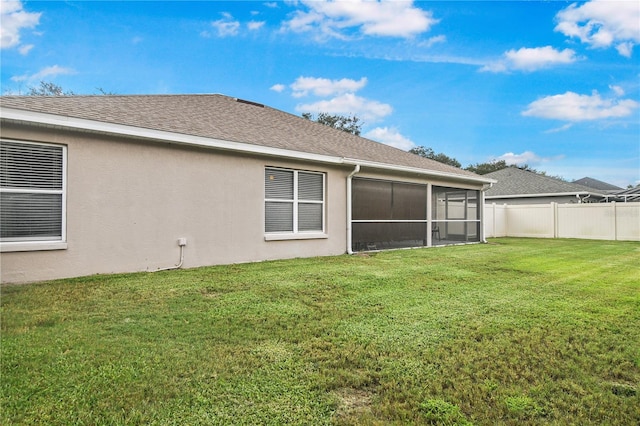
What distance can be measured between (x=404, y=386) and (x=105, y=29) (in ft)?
55.9

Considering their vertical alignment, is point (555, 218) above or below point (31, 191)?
below

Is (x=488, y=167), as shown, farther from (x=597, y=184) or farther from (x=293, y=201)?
(x=293, y=201)

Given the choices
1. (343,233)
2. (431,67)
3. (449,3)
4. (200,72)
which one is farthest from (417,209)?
(200,72)

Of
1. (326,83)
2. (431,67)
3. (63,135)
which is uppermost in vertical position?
(326,83)

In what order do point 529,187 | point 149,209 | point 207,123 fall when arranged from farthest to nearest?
point 529,187
point 207,123
point 149,209

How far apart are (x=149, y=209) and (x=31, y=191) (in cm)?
169

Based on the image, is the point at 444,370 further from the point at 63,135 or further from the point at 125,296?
the point at 63,135

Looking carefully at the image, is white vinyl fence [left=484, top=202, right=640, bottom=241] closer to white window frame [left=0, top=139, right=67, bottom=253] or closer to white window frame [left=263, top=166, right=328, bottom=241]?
white window frame [left=263, top=166, right=328, bottom=241]

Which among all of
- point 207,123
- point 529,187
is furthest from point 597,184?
point 207,123

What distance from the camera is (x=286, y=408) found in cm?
211

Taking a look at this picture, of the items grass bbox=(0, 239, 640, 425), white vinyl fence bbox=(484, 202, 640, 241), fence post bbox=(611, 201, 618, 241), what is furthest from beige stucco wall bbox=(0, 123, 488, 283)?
fence post bbox=(611, 201, 618, 241)

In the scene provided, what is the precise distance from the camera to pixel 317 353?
2896 millimetres

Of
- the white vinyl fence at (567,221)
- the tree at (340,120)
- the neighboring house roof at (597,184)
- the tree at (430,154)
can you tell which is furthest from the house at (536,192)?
the tree at (430,154)

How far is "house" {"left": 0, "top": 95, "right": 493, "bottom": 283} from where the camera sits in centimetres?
548
